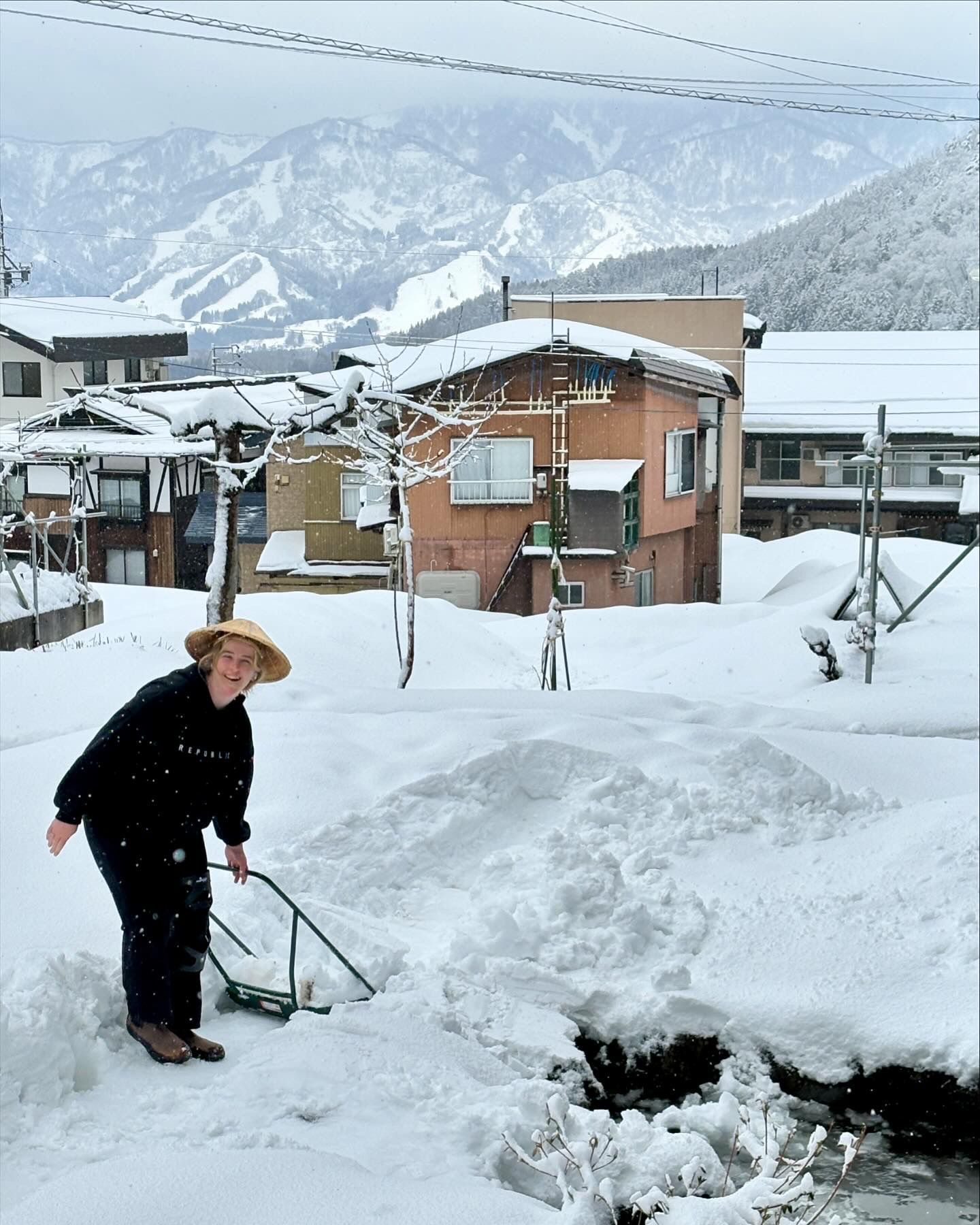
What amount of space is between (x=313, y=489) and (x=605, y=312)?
1.58m

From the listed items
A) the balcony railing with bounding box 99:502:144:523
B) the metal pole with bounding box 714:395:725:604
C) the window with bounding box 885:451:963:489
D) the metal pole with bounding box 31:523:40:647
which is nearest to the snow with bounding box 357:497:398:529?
the balcony railing with bounding box 99:502:144:523

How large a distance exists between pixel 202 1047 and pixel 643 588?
286 centimetres

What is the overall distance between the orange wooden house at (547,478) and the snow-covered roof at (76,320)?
0.50 m

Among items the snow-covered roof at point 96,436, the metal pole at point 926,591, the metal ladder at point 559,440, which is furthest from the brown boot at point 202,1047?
the metal pole at point 926,591

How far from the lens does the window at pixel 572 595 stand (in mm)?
4352

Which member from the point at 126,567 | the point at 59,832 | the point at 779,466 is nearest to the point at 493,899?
the point at 59,832

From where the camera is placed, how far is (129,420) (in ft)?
11.7

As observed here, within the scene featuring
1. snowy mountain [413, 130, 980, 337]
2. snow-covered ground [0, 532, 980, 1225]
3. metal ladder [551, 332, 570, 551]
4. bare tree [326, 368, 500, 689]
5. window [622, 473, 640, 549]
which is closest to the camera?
snow-covered ground [0, 532, 980, 1225]

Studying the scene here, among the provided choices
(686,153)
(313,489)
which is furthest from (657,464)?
(313,489)

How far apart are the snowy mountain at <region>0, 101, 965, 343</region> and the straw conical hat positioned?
1.63 metres

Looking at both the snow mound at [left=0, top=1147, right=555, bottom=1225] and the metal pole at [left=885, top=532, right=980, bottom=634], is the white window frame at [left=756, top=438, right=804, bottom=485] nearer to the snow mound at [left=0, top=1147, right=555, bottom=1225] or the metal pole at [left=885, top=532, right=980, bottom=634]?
the metal pole at [left=885, top=532, right=980, bottom=634]

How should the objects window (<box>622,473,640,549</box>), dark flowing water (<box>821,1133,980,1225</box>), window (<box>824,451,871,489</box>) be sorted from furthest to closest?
window (<box>824,451,871,489</box>), window (<box>622,473,640,549</box>), dark flowing water (<box>821,1133,980,1225</box>)

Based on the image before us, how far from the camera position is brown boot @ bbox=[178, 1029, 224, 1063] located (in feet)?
6.85

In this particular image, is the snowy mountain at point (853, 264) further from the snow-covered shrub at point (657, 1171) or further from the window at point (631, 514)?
the snow-covered shrub at point (657, 1171)
